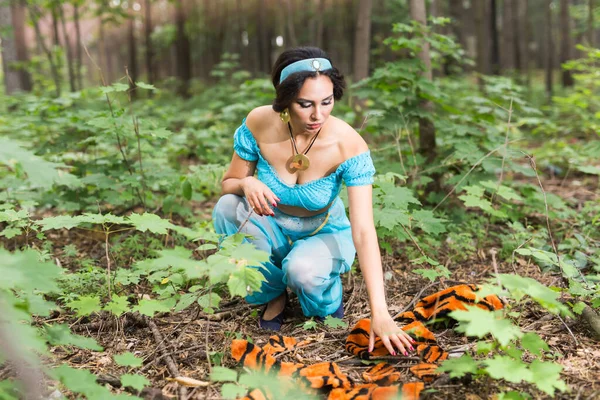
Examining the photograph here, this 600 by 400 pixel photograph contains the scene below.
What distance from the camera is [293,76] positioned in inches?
92.8

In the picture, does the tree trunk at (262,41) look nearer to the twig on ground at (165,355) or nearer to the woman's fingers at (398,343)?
the twig on ground at (165,355)

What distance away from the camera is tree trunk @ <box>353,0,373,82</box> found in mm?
6871

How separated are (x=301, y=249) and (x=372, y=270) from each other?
0.46 meters

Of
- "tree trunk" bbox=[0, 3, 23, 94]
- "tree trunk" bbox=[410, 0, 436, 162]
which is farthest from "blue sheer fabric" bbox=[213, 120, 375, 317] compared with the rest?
"tree trunk" bbox=[0, 3, 23, 94]

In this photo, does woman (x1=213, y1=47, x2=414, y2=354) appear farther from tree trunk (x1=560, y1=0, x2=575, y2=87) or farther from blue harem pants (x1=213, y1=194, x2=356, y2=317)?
tree trunk (x1=560, y1=0, x2=575, y2=87)

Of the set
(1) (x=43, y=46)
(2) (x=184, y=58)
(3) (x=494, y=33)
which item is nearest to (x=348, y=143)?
(1) (x=43, y=46)

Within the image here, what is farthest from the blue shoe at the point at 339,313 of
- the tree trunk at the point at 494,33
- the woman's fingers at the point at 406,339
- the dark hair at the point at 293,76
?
the tree trunk at the point at 494,33

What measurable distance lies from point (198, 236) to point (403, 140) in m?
3.74

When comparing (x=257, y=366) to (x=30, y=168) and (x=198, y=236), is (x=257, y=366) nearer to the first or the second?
(x=198, y=236)

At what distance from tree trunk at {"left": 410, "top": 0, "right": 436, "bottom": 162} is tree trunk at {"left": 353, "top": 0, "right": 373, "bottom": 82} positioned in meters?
2.40

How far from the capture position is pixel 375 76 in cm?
413

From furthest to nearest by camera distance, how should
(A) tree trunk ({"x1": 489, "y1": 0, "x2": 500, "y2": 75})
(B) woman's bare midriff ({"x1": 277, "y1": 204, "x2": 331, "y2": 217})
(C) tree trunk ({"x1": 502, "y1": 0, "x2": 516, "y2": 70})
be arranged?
(A) tree trunk ({"x1": 489, "y1": 0, "x2": 500, "y2": 75})
(C) tree trunk ({"x1": 502, "y1": 0, "x2": 516, "y2": 70})
(B) woman's bare midriff ({"x1": 277, "y1": 204, "x2": 331, "y2": 217})

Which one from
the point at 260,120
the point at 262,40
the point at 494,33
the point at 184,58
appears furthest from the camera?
the point at 494,33

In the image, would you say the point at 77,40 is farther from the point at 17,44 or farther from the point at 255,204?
the point at 255,204
